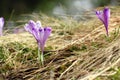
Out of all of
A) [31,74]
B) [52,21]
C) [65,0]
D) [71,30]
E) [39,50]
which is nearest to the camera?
[31,74]

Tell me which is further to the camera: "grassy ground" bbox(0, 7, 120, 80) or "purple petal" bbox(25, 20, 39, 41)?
"purple petal" bbox(25, 20, 39, 41)

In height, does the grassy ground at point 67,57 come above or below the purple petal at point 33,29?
below

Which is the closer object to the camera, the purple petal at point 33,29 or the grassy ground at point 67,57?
the grassy ground at point 67,57

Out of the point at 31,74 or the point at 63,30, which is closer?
the point at 31,74

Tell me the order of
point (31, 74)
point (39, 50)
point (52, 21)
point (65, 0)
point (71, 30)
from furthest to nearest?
point (65, 0) → point (52, 21) → point (71, 30) → point (39, 50) → point (31, 74)

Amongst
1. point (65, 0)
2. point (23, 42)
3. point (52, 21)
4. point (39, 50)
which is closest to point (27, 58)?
point (39, 50)

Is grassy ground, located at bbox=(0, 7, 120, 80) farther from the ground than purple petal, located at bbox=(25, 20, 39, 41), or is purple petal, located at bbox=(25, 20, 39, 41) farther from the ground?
purple petal, located at bbox=(25, 20, 39, 41)

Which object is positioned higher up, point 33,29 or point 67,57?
point 33,29

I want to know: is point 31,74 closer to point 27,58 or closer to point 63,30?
point 27,58
